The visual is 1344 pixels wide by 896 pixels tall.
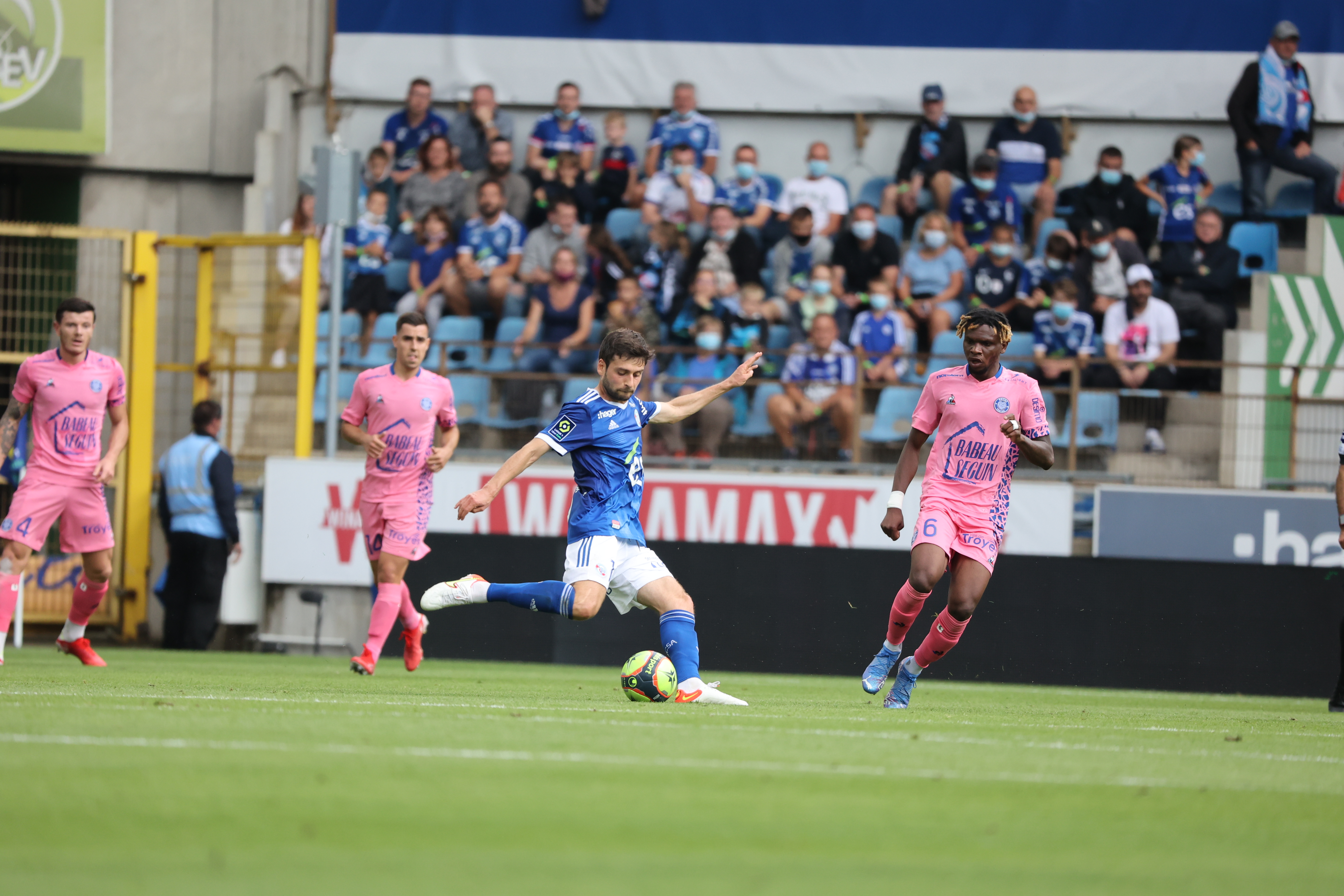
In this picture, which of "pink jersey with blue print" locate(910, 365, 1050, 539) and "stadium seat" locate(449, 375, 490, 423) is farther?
"stadium seat" locate(449, 375, 490, 423)

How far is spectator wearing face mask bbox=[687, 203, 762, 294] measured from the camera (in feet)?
58.0

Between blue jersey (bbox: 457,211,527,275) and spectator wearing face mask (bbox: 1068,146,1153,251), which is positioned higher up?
spectator wearing face mask (bbox: 1068,146,1153,251)

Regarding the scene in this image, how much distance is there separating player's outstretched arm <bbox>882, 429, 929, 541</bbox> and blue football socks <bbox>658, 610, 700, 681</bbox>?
4.17 ft

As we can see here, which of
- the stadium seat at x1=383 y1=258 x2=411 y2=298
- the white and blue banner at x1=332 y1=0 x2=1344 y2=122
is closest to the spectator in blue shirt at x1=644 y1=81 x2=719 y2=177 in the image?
the white and blue banner at x1=332 y1=0 x2=1344 y2=122

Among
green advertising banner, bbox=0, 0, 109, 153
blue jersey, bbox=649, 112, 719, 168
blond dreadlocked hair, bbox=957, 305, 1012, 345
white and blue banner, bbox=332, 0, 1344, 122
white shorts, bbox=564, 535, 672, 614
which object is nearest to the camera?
white shorts, bbox=564, 535, 672, 614

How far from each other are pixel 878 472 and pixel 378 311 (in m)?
6.31

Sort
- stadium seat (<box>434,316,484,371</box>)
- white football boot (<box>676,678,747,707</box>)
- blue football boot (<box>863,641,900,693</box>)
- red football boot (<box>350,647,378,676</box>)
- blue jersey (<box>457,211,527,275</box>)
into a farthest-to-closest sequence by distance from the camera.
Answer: blue jersey (<box>457,211,527,275</box>)
stadium seat (<box>434,316,484,371</box>)
red football boot (<box>350,647,378,676</box>)
blue football boot (<box>863,641,900,693</box>)
white football boot (<box>676,678,747,707</box>)

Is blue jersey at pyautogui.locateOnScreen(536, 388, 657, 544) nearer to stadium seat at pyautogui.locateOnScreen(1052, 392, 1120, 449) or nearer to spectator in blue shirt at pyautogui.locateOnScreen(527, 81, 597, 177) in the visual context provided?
stadium seat at pyautogui.locateOnScreen(1052, 392, 1120, 449)

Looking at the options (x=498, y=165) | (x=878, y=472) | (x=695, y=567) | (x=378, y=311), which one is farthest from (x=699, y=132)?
(x=695, y=567)

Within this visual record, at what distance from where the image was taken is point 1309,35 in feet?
65.4

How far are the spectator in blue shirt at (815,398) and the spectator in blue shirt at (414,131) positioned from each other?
615cm

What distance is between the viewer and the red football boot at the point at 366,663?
36.4 ft

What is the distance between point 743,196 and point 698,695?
36.3 ft

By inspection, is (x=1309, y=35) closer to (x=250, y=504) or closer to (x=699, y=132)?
(x=699, y=132)
